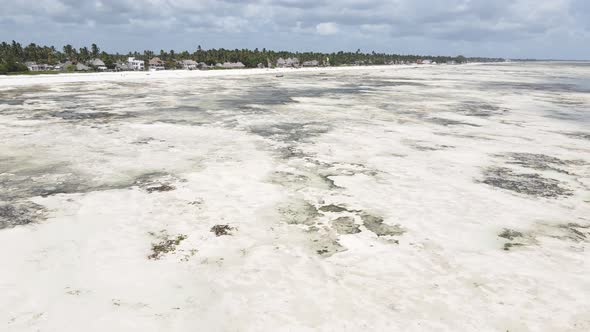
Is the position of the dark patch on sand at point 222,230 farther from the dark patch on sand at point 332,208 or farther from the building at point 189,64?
the building at point 189,64

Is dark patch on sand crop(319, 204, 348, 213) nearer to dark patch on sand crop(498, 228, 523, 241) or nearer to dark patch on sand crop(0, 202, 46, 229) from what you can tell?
dark patch on sand crop(498, 228, 523, 241)

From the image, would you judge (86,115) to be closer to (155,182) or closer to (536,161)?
(155,182)

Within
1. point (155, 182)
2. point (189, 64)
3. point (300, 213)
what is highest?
point (189, 64)

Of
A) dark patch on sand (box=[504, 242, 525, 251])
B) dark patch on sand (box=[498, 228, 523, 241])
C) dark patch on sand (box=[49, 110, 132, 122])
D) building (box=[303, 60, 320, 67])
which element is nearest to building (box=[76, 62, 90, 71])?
dark patch on sand (box=[49, 110, 132, 122])

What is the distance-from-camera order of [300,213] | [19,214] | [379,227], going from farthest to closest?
[300,213], [19,214], [379,227]

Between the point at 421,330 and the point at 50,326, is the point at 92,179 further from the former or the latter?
the point at 421,330

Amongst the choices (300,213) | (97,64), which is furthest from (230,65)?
(300,213)
